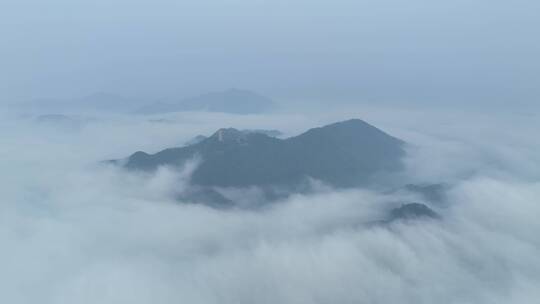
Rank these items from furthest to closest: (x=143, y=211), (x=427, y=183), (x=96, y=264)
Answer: (x=427, y=183)
(x=143, y=211)
(x=96, y=264)

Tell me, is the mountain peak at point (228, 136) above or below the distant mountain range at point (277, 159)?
above

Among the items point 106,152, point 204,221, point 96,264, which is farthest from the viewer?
point 106,152

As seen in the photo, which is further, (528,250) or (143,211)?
(143,211)

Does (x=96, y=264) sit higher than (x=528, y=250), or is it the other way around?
(x=528, y=250)

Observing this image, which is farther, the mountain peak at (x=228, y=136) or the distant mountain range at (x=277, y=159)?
the mountain peak at (x=228, y=136)

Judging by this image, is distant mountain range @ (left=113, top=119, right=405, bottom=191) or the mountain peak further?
the mountain peak

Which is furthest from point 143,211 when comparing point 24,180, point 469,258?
point 469,258

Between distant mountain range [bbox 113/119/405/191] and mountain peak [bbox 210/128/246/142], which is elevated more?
mountain peak [bbox 210/128/246/142]

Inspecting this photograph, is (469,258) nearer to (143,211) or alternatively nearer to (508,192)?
(508,192)
